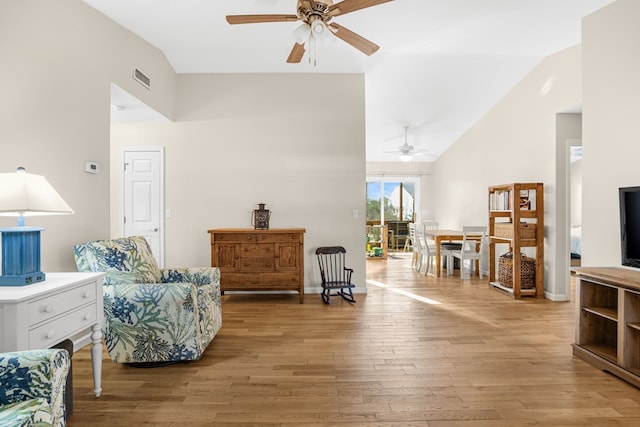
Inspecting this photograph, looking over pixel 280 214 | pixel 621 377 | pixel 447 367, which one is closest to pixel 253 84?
pixel 280 214

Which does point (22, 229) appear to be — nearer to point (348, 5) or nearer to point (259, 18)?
point (259, 18)

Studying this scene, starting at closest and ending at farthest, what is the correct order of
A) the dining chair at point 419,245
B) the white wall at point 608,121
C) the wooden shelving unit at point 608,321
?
1. the wooden shelving unit at point 608,321
2. the white wall at point 608,121
3. the dining chair at point 419,245

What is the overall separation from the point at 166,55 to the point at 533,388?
200 inches

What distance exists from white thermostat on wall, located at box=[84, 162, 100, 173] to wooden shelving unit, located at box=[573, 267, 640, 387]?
13.9 feet

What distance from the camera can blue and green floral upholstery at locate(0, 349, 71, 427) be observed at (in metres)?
1.18

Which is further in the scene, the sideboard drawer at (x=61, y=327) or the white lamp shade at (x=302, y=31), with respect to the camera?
the white lamp shade at (x=302, y=31)

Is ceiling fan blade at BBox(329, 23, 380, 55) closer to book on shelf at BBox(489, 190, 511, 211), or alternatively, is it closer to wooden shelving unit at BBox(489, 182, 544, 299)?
wooden shelving unit at BBox(489, 182, 544, 299)

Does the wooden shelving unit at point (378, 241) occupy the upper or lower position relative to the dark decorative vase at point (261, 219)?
lower

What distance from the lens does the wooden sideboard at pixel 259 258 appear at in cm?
433

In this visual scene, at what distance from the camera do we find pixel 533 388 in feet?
7.41

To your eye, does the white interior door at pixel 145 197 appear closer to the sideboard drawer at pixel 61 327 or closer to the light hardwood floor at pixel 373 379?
the light hardwood floor at pixel 373 379

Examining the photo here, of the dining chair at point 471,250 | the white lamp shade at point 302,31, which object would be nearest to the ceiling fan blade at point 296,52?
A: the white lamp shade at point 302,31

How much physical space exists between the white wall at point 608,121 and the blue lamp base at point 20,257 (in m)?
4.28

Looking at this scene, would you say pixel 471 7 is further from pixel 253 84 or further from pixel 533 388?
pixel 533 388
